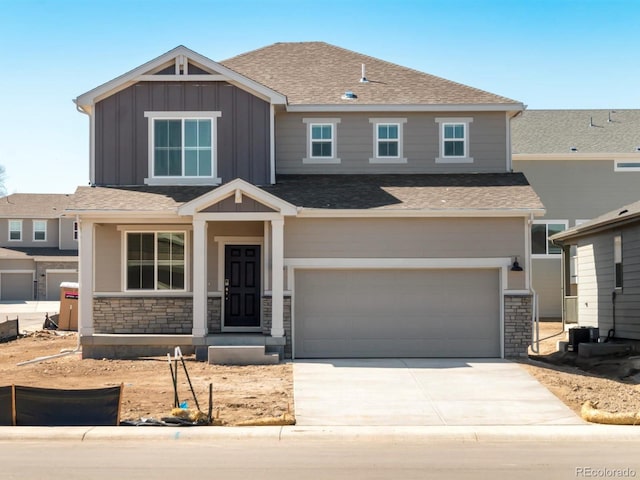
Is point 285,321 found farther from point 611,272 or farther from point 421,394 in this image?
point 611,272

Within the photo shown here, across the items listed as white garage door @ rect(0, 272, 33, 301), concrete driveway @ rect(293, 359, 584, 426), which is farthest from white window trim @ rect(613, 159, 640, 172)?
white garage door @ rect(0, 272, 33, 301)

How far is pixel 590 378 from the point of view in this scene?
16938 millimetres

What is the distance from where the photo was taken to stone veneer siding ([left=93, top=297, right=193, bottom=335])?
20438 millimetres

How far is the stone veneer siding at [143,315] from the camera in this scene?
67.1ft

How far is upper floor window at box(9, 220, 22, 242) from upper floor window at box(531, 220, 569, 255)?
127ft

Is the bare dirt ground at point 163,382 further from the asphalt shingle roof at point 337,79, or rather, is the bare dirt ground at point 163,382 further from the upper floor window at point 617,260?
the upper floor window at point 617,260

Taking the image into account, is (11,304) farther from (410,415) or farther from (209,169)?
(410,415)

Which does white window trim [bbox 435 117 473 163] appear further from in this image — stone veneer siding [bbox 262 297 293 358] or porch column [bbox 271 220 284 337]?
stone veneer siding [bbox 262 297 293 358]

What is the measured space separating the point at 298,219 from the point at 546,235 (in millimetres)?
14768

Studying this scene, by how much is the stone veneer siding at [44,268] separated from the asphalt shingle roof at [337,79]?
31.7 meters

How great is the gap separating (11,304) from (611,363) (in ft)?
→ 131

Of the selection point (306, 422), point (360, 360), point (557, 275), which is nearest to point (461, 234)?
point (360, 360)

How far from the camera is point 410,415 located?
Answer: 544 inches

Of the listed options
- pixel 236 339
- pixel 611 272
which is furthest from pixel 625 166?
pixel 236 339
